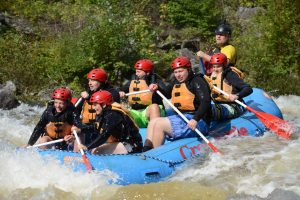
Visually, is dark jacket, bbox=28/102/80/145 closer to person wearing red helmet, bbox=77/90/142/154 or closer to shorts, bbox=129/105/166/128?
person wearing red helmet, bbox=77/90/142/154

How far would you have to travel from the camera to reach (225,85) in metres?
7.18

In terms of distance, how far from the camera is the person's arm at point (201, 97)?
6262 millimetres

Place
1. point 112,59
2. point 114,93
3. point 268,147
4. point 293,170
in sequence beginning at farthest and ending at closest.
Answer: point 112,59 → point 114,93 → point 268,147 → point 293,170

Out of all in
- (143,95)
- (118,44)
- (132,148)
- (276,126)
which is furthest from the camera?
(118,44)

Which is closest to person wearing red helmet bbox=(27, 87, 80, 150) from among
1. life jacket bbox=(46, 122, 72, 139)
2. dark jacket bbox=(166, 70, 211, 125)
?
life jacket bbox=(46, 122, 72, 139)

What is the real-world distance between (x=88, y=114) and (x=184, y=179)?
1696mm

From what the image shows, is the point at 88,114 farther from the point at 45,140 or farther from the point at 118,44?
the point at 118,44

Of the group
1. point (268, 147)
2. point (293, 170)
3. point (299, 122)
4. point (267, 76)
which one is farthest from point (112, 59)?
point (293, 170)

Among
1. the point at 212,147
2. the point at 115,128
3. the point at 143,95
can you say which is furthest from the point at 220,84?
the point at 115,128

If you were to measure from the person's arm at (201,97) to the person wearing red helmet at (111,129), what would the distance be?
790 mm

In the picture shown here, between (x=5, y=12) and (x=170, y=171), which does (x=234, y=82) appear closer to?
(x=170, y=171)

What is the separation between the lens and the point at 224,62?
7.14 meters

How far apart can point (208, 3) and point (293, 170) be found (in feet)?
30.9

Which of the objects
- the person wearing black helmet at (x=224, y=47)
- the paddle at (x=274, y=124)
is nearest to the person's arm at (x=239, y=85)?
the paddle at (x=274, y=124)
